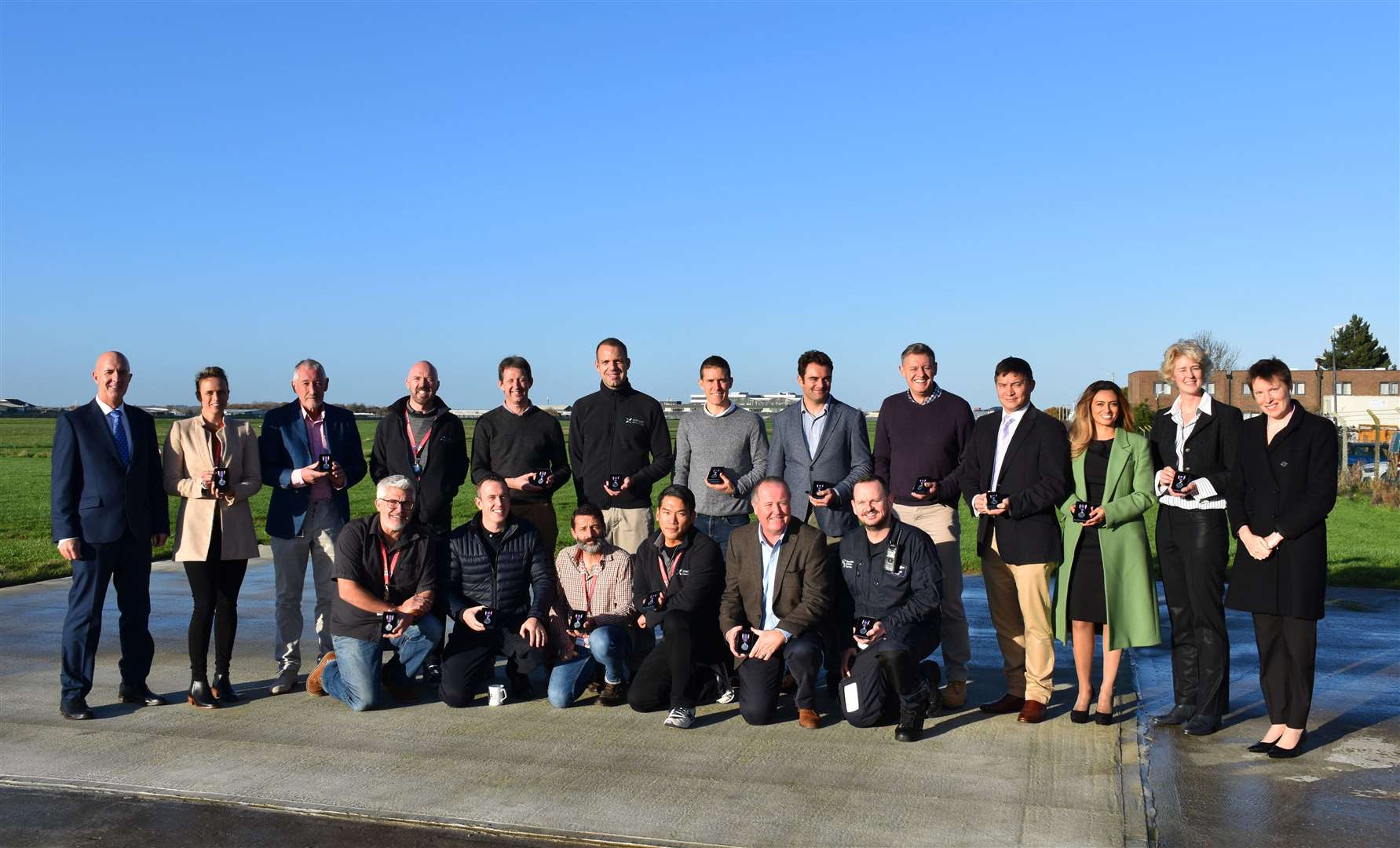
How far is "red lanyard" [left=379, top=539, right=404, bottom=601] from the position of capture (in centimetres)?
659

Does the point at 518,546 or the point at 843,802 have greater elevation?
the point at 518,546

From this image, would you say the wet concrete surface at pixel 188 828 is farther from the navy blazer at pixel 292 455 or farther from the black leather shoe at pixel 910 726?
the navy blazer at pixel 292 455

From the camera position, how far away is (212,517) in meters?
6.48

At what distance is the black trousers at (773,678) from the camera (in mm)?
6086

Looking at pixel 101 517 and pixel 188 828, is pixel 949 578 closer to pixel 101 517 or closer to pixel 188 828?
pixel 188 828

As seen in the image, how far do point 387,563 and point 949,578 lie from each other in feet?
10.8

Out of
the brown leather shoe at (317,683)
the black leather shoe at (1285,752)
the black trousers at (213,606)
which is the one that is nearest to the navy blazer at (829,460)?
the black leather shoe at (1285,752)

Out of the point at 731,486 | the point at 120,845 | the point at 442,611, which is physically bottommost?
the point at 120,845

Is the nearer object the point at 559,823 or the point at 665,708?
the point at 559,823

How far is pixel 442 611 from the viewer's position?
6.79 meters

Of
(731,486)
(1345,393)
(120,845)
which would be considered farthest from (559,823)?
(1345,393)

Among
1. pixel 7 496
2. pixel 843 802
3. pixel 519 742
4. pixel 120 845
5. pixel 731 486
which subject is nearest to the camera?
pixel 120 845

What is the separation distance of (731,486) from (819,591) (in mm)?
1083

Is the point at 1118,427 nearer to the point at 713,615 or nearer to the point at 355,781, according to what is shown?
the point at 713,615
